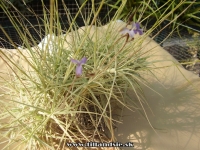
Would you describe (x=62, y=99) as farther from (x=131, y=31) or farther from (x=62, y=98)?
(x=131, y=31)

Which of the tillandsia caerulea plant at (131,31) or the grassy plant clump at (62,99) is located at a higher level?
the tillandsia caerulea plant at (131,31)

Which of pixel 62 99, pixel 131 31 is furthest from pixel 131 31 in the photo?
pixel 62 99

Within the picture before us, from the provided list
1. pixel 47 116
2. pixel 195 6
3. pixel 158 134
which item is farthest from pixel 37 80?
pixel 195 6

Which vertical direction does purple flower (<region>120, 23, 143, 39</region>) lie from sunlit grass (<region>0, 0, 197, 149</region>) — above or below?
above

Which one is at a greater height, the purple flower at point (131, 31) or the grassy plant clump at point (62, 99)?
the purple flower at point (131, 31)

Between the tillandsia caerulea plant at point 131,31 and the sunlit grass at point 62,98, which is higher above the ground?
the tillandsia caerulea plant at point 131,31

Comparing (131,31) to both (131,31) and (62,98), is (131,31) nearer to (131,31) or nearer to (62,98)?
(131,31)

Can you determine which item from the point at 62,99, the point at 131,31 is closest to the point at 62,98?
the point at 62,99

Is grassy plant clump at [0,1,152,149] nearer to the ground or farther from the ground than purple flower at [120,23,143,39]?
nearer to the ground

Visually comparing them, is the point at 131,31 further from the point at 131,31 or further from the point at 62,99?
the point at 62,99

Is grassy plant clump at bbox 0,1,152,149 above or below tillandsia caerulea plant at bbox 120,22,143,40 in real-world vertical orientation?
below

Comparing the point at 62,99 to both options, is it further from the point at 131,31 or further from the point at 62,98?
the point at 131,31
